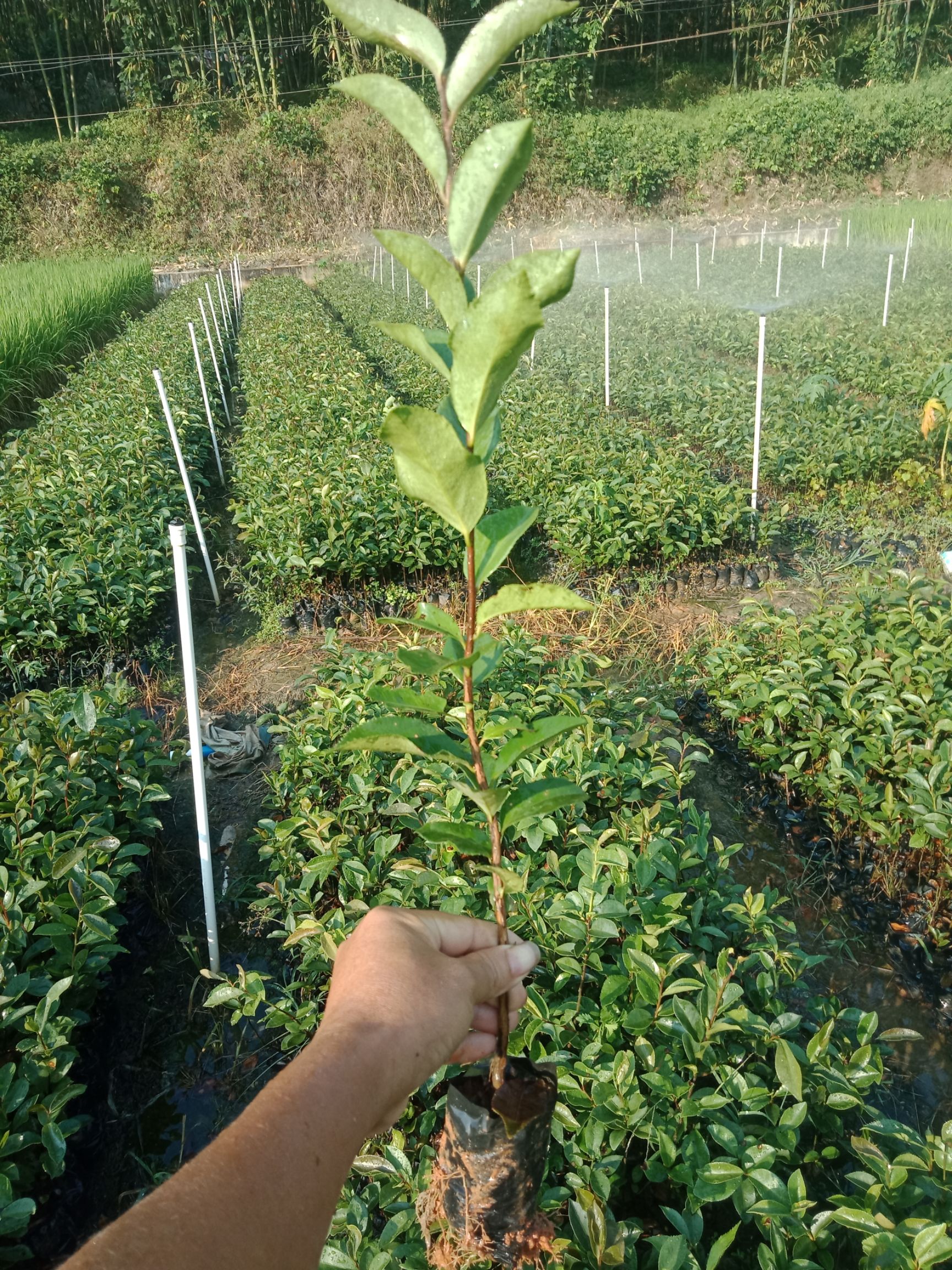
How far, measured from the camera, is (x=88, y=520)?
15.6 feet

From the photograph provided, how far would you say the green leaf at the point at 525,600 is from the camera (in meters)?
0.75

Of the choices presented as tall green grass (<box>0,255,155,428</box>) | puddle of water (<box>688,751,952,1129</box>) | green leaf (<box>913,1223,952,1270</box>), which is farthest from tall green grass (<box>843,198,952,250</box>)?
green leaf (<box>913,1223,952,1270</box>)

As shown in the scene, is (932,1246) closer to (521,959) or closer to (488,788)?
(521,959)

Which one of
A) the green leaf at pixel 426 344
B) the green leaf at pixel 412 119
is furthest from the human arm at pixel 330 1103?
the green leaf at pixel 412 119

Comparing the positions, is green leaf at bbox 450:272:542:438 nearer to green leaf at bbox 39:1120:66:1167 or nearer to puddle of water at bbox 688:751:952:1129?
green leaf at bbox 39:1120:66:1167

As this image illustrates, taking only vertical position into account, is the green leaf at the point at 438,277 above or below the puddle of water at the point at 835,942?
above

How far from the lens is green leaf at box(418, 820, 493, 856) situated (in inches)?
35.5

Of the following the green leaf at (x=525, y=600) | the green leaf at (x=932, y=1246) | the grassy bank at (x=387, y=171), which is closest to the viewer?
the green leaf at (x=525, y=600)

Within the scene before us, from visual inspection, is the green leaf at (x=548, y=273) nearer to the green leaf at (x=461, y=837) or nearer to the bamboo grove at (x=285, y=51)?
the green leaf at (x=461, y=837)

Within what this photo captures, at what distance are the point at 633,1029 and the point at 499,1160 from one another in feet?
2.32

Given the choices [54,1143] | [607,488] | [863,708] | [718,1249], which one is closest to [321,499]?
[607,488]

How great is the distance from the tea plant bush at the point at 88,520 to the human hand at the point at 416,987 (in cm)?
375

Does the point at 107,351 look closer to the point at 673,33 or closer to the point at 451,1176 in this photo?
the point at 451,1176

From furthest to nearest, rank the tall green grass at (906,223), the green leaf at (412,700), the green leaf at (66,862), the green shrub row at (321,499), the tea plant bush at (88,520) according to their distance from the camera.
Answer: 1. the tall green grass at (906,223)
2. the green shrub row at (321,499)
3. the tea plant bush at (88,520)
4. the green leaf at (66,862)
5. the green leaf at (412,700)
